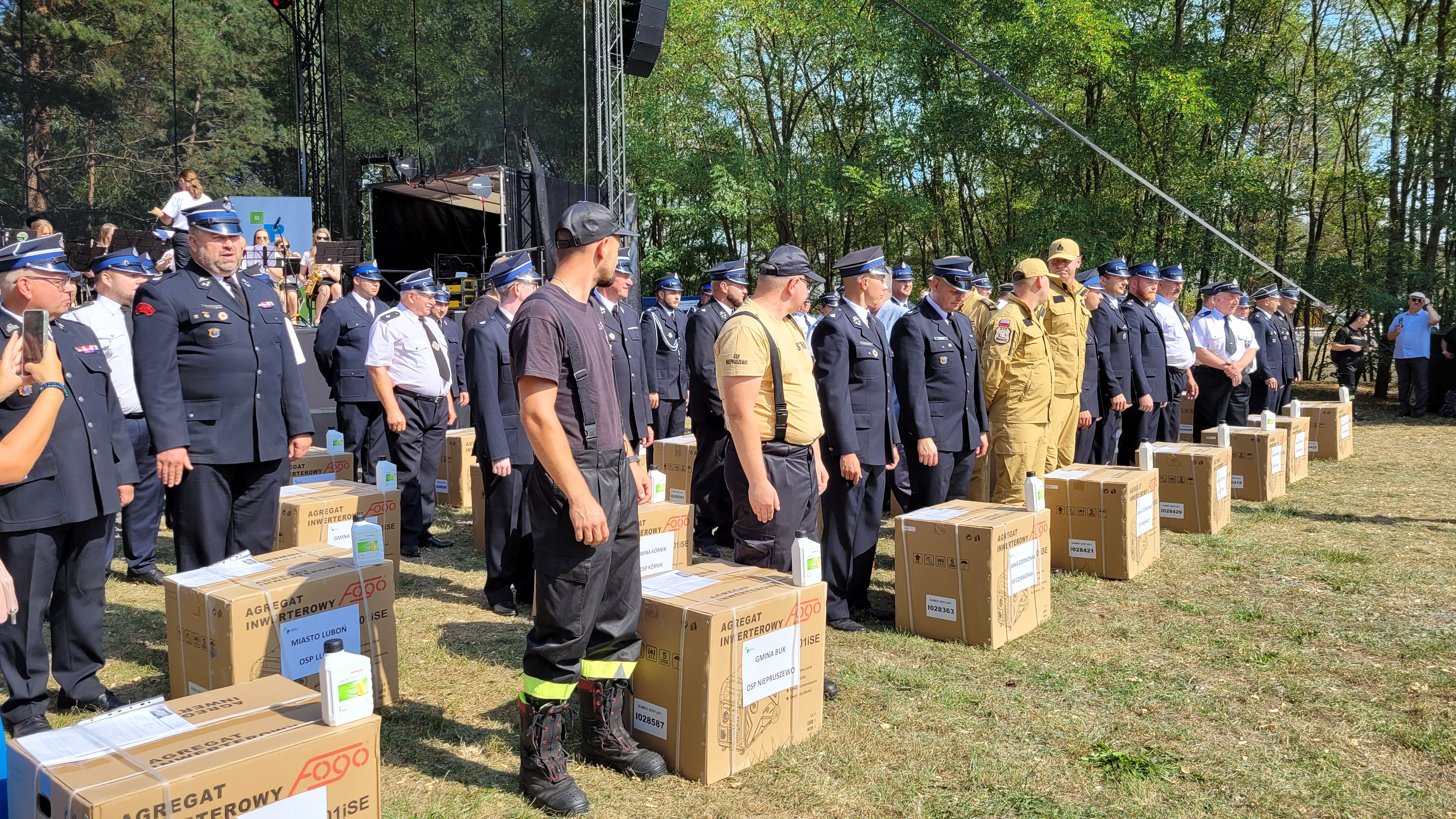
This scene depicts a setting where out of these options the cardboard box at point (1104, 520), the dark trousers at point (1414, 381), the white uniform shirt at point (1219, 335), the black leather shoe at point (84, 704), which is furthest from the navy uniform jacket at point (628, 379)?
the dark trousers at point (1414, 381)

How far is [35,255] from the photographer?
321 centimetres

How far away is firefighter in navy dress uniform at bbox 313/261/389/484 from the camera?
7.18 meters

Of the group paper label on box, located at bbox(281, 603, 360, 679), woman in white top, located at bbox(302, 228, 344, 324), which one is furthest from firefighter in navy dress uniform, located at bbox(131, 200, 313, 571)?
woman in white top, located at bbox(302, 228, 344, 324)

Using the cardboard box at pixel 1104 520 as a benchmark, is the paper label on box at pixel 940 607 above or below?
below

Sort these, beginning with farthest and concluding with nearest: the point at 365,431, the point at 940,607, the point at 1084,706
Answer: the point at 365,431 → the point at 940,607 → the point at 1084,706

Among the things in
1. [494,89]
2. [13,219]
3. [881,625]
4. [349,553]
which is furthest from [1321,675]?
[13,219]

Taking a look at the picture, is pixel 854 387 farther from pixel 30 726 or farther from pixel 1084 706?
pixel 30 726

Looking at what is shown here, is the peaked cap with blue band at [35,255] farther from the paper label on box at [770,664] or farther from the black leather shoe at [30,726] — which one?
the paper label on box at [770,664]

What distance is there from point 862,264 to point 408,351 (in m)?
3.21

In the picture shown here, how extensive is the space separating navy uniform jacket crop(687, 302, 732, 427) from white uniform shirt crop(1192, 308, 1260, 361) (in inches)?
191

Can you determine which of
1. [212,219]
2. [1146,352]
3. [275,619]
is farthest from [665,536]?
[1146,352]

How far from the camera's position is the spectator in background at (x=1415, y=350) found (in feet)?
47.3

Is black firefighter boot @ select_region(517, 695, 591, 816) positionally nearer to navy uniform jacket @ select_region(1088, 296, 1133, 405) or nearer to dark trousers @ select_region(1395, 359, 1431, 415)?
navy uniform jacket @ select_region(1088, 296, 1133, 405)

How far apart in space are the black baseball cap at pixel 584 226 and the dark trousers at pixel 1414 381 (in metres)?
15.6
